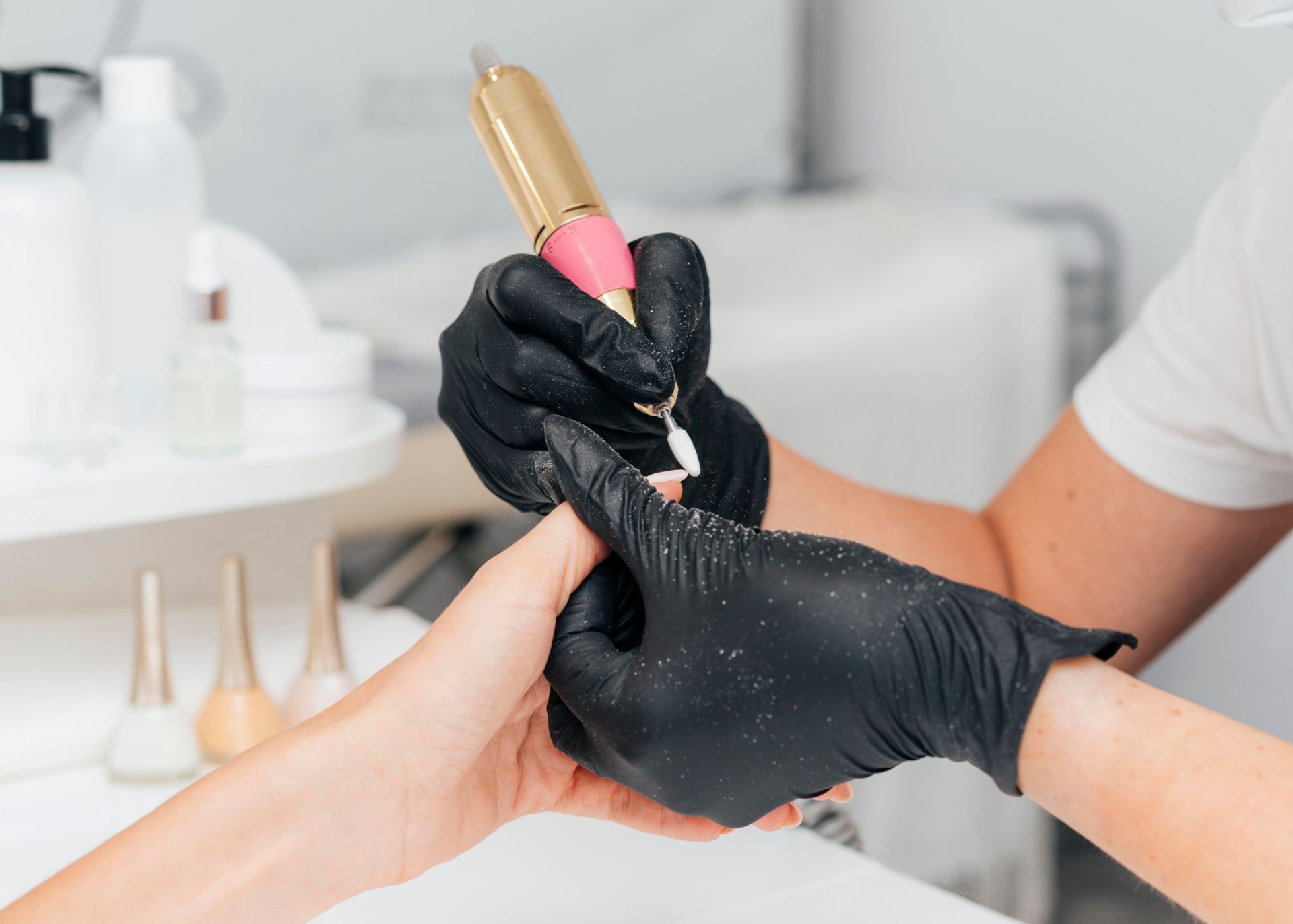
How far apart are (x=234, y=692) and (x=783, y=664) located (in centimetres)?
39

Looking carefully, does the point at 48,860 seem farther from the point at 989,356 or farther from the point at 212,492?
Answer: the point at 989,356

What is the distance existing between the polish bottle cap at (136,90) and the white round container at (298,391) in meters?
0.15

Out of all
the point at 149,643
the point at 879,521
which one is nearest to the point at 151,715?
the point at 149,643

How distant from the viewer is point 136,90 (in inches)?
26.6

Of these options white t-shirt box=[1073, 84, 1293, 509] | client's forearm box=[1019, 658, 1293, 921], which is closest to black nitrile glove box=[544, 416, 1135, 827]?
client's forearm box=[1019, 658, 1293, 921]

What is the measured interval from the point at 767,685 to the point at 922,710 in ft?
0.15

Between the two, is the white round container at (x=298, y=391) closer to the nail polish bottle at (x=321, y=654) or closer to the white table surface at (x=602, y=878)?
the nail polish bottle at (x=321, y=654)

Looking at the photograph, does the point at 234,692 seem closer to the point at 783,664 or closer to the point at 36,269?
the point at 36,269

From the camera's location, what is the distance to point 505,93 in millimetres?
470

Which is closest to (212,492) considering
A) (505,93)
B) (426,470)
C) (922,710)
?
(505,93)

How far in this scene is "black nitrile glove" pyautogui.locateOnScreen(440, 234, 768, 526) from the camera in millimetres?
454

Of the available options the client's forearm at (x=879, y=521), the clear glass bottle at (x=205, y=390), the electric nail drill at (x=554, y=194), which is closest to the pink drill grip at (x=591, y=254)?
the electric nail drill at (x=554, y=194)

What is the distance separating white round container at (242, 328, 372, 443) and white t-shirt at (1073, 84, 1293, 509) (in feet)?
1.37

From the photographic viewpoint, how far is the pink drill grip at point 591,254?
46 cm
